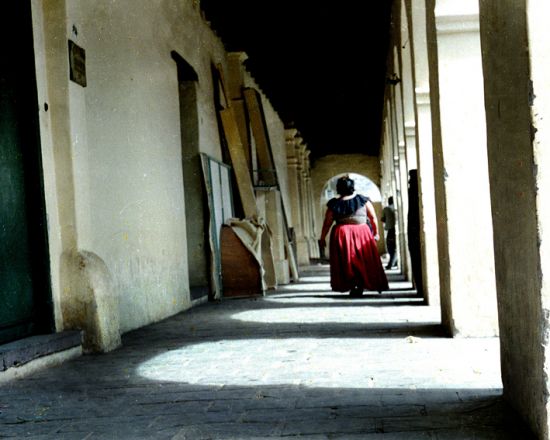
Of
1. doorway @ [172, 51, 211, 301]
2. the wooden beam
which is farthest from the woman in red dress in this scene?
the wooden beam

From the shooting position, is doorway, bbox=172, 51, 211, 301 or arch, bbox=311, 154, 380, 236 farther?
arch, bbox=311, 154, 380, 236

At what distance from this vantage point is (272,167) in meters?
15.3

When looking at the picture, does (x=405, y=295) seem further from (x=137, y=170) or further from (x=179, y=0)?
(x=179, y=0)

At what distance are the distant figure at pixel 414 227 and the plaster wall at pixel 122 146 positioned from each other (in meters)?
2.91

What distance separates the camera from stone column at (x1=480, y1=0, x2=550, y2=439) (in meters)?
2.62

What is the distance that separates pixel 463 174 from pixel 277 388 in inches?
96.9

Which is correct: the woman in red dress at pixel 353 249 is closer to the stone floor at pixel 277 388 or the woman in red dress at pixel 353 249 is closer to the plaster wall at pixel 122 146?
the plaster wall at pixel 122 146

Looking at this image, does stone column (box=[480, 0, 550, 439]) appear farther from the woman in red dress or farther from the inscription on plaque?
the woman in red dress

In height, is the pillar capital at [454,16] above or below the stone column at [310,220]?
above

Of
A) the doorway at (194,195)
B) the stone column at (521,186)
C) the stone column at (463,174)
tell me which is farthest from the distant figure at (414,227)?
the stone column at (521,186)

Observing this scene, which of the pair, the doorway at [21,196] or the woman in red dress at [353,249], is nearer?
the doorway at [21,196]

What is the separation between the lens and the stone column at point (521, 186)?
8.59ft

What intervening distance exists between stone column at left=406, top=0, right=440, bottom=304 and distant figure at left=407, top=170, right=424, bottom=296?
1.69 ft

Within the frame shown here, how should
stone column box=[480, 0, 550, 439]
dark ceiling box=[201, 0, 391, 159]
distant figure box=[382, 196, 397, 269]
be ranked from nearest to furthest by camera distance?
stone column box=[480, 0, 550, 439] → dark ceiling box=[201, 0, 391, 159] → distant figure box=[382, 196, 397, 269]
